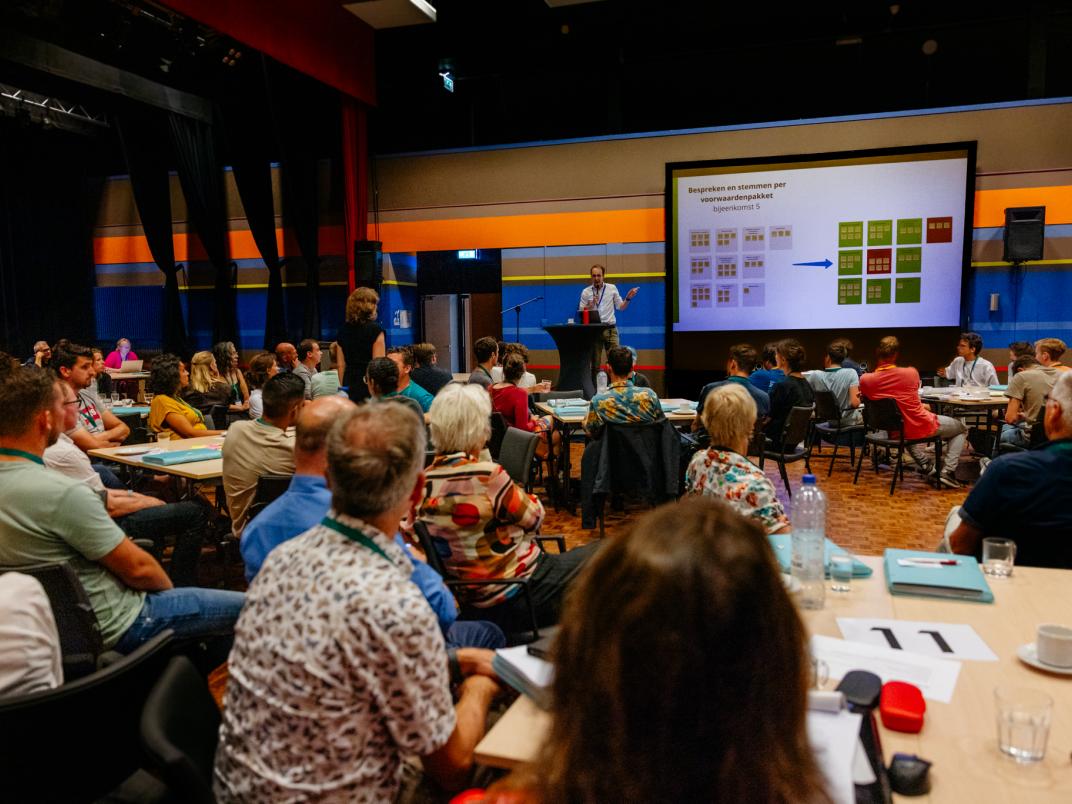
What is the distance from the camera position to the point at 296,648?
1354 millimetres

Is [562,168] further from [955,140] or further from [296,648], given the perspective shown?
[296,648]

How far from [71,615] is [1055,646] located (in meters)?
2.53

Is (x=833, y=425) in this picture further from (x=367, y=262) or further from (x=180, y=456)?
(x=367, y=262)

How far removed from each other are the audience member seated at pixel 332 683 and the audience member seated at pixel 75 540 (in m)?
1.11

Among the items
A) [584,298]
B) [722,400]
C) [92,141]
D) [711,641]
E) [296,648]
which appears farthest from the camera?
[92,141]

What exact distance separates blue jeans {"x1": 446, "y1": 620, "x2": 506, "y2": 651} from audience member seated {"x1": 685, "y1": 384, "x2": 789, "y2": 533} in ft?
3.13

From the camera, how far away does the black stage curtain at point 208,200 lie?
36.5ft

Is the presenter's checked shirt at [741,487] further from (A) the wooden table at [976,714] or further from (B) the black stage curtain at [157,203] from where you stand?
(B) the black stage curtain at [157,203]

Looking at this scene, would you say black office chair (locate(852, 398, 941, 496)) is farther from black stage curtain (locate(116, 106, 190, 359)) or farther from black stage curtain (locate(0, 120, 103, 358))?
black stage curtain (locate(0, 120, 103, 358))

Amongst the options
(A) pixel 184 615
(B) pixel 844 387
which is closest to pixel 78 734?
(A) pixel 184 615

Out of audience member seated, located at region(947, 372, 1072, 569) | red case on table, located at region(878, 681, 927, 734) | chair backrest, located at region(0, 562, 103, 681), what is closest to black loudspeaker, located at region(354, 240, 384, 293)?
chair backrest, located at region(0, 562, 103, 681)

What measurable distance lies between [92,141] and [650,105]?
919 centimetres

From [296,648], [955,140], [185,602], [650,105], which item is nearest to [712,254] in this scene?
[650,105]

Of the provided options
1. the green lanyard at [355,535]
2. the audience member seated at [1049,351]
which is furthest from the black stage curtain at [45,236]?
the audience member seated at [1049,351]
